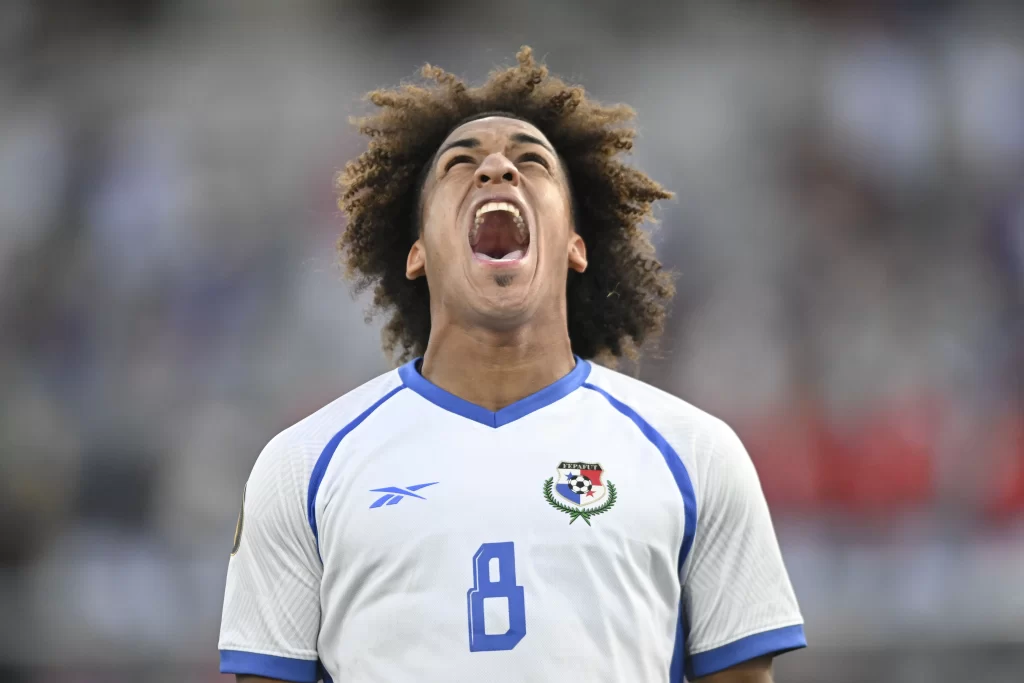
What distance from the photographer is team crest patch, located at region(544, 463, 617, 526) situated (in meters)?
2.43

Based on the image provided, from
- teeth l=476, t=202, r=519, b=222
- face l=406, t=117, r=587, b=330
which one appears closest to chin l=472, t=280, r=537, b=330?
face l=406, t=117, r=587, b=330

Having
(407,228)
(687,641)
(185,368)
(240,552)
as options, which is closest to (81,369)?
(185,368)

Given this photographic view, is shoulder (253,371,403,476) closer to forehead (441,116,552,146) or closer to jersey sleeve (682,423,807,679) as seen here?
forehead (441,116,552,146)

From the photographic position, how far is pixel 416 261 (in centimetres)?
303

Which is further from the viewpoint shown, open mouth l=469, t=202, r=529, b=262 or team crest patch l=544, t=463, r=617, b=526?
open mouth l=469, t=202, r=529, b=262

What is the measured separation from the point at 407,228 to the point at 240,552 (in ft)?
3.81

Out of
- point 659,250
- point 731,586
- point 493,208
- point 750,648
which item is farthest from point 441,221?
point 659,250

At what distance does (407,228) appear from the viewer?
10.9ft

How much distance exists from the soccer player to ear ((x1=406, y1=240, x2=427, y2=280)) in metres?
0.10

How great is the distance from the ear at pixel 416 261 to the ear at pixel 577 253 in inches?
15.6

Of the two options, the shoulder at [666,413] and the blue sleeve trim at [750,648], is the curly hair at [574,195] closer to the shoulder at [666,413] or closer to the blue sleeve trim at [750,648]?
the shoulder at [666,413]

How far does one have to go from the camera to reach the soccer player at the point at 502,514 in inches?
92.0

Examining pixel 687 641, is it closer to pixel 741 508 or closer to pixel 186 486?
pixel 741 508

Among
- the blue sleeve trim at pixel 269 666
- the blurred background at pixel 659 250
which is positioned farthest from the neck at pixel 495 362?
the blurred background at pixel 659 250
